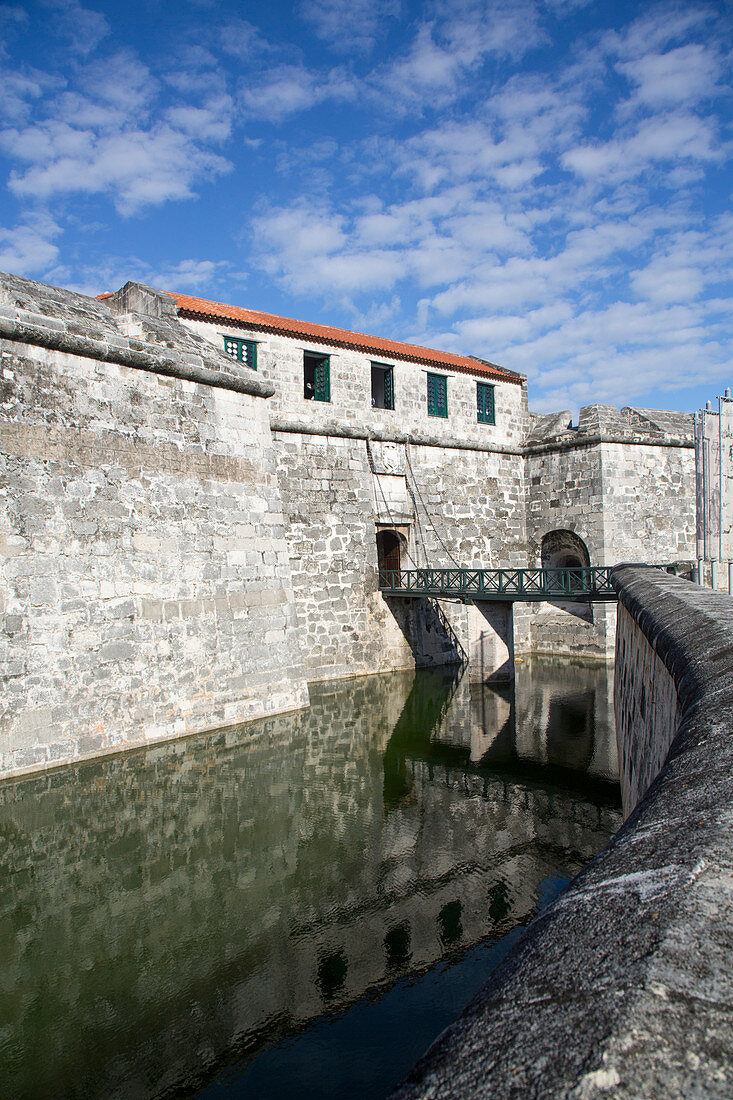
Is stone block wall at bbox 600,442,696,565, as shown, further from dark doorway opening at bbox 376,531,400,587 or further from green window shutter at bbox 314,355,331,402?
green window shutter at bbox 314,355,331,402

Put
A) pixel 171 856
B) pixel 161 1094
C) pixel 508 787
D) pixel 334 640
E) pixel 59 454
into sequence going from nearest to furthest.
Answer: pixel 161 1094, pixel 171 856, pixel 508 787, pixel 59 454, pixel 334 640

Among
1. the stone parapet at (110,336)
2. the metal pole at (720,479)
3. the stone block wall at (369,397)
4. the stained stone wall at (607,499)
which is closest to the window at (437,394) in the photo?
the stone block wall at (369,397)

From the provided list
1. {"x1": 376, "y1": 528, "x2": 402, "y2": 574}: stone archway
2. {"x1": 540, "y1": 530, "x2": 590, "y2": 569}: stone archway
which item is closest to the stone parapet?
{"x1": 376, "y1": 528, "x2": 402, "y2": 574}: stone archway

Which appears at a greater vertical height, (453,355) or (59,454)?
(453,355)

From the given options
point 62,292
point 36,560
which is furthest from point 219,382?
point 36,560

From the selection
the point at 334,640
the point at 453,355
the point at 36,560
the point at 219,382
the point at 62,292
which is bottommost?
the point at 334,640

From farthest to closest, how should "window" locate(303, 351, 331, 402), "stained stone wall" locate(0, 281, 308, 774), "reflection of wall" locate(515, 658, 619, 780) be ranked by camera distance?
"window" locate(303, 351, 331, 402), "reflection of wall" locate(515, 658, 619, 780), "stained stone wall" locate(0, 281, 308, 774)

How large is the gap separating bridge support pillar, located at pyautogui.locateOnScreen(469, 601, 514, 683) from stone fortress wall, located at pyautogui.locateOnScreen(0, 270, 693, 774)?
2.9 inches

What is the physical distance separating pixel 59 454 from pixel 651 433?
1429cm

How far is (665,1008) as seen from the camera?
92 centimetres

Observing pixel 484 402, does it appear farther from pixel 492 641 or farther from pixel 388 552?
pixel 492 641

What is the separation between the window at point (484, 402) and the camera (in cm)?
1794

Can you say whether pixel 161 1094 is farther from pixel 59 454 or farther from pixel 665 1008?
pixel 59 454

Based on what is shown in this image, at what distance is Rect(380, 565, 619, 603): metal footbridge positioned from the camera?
488 inches
